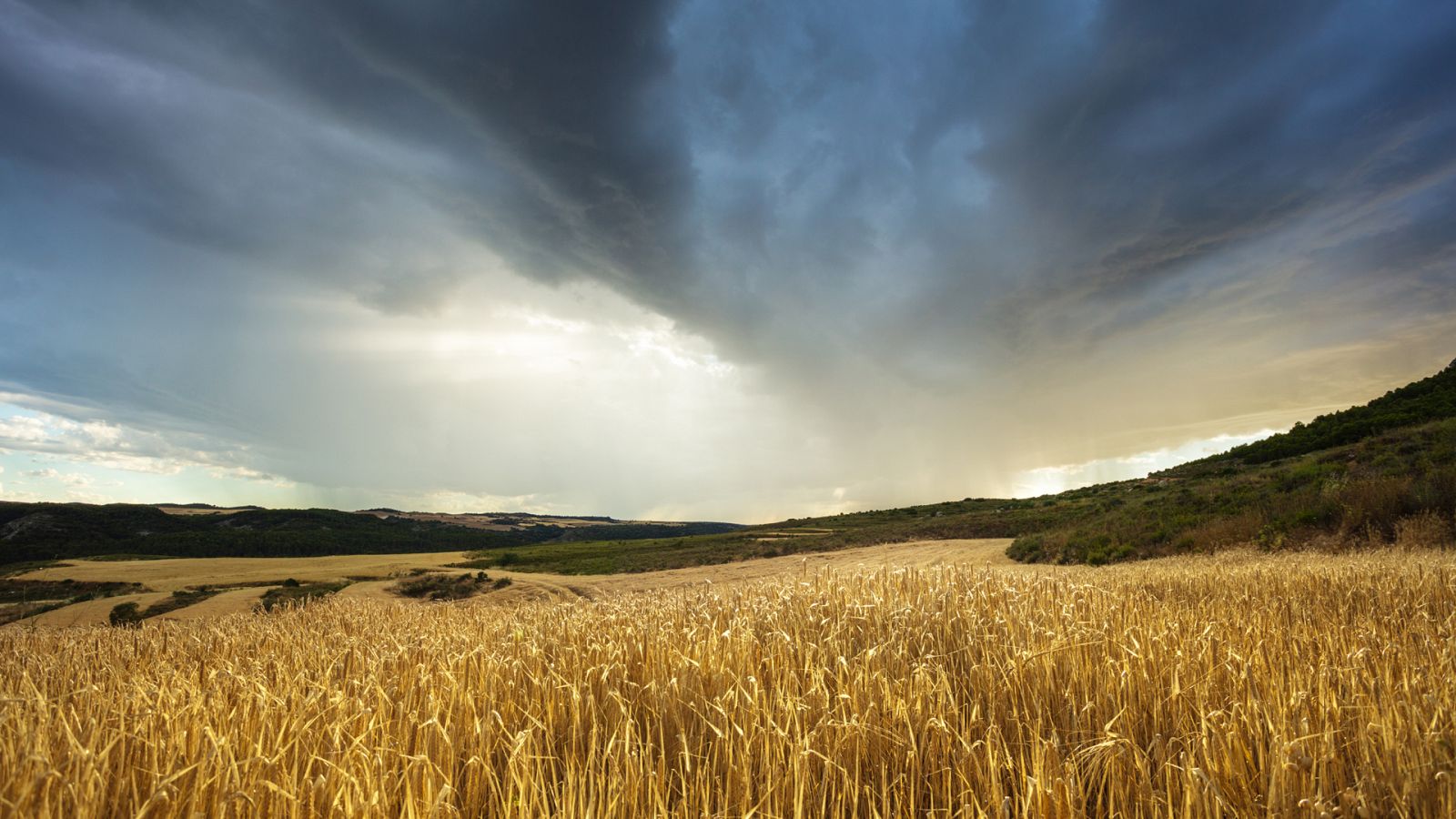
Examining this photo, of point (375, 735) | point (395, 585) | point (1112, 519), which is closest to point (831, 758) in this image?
point (375, 735)

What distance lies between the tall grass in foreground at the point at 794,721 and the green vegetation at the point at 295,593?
12473 mm

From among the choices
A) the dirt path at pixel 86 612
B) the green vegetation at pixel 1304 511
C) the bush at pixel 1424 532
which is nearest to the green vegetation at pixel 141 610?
the dirt path at pixel 86 612

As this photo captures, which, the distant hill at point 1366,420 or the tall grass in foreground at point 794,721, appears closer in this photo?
the tall grass in foreground at point 794,721

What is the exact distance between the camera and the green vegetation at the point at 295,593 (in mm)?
17158

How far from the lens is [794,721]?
294 centimetres

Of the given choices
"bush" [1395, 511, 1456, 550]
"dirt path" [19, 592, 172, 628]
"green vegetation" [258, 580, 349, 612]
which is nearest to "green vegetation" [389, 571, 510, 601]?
"green vegetation" [258, 580, 349, 612]

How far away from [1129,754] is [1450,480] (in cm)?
2155

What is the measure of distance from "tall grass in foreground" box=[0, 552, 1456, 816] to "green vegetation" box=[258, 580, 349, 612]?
12473 millimetres

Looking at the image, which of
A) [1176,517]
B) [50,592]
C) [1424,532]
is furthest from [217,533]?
[1424,532]

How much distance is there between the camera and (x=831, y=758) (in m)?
2.73

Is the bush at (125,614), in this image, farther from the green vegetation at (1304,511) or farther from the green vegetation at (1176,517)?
the green vegetation at (1304,511)

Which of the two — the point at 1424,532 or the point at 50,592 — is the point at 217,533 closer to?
the point at 50,592

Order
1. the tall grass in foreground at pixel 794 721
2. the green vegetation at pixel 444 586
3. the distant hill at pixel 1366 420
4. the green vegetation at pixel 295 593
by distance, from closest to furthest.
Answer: the tall grass in foreground at pixel 794 721 → the green vegetation at pixel 295 593 → the green vegetation at pixel 444 586 → the distant hill at pixel 1366 420

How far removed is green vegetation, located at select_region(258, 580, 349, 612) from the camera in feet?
56.3
